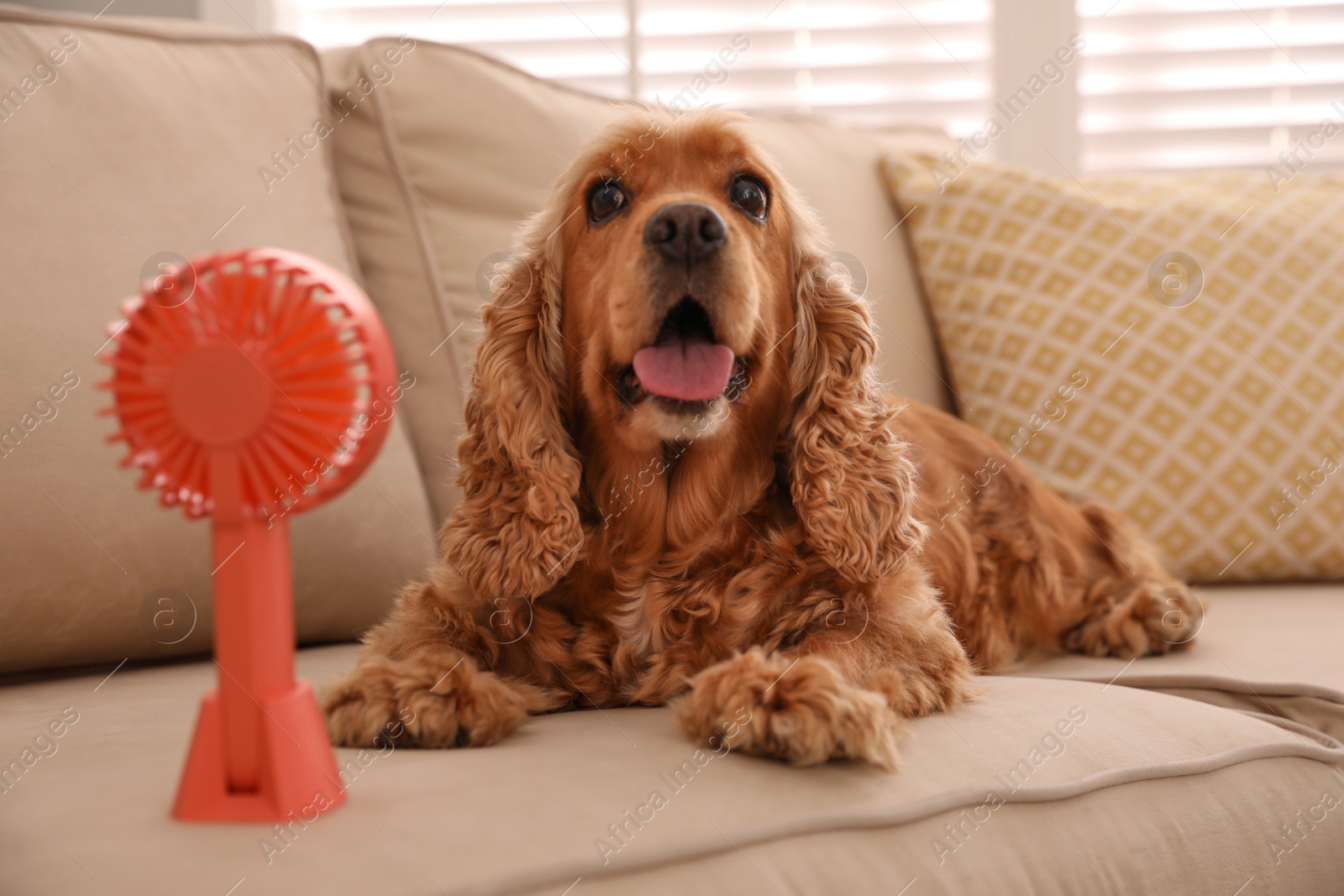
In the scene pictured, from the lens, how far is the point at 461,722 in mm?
1246

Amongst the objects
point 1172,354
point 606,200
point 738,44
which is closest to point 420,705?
point 606,200

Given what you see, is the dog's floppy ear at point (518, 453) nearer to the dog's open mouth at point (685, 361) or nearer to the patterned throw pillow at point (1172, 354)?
the dog's open mouth at point (685, 361)

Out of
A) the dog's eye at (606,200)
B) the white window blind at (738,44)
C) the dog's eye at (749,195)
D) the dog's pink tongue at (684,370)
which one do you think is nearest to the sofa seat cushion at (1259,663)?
the dog's pink tongue at (684,370)

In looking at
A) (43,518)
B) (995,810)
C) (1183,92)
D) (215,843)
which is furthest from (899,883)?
(1183,92)

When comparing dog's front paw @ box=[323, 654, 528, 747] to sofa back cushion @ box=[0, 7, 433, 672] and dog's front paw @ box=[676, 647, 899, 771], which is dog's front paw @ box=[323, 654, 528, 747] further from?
sofa back cushion @ box=[0, 7, 433, 672]

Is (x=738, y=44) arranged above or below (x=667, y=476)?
above

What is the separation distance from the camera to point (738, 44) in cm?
326

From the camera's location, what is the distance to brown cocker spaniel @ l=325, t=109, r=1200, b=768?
1.44 meters

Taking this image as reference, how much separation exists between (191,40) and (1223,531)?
2199mm

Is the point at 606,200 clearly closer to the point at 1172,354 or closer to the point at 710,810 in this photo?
the point at 710,810

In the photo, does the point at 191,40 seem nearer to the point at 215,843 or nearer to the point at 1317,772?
the point at 215,843

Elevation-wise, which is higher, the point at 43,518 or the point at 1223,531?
the point at 43,518

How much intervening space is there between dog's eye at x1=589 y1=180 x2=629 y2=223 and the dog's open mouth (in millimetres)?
249

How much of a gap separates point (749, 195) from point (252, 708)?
1.06 metres
